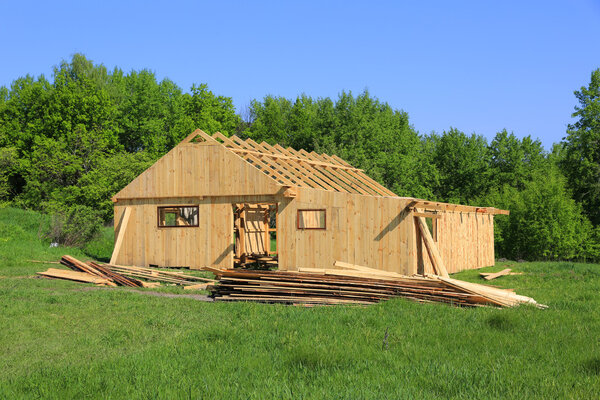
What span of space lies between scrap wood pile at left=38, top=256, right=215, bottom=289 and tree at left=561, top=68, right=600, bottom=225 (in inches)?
1309

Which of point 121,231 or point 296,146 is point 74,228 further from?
point 296,146

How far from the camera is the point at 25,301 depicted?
45.1 ft

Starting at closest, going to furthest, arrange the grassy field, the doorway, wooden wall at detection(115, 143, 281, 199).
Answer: the grassy field, wooden wall at detection(115, 143, 281, 199), the doorway

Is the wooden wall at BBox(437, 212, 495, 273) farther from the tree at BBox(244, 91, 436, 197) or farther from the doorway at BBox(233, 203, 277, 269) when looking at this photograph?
the tree at BBox(244, 91, 436, 197)

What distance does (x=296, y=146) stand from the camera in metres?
57.5

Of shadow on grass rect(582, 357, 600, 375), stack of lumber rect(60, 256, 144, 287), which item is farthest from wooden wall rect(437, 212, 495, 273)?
shadow on grass rect(582, 357, 600, 375)

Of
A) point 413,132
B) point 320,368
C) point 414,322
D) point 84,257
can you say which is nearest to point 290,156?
point 84,257

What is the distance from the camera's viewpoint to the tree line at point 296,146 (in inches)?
1661

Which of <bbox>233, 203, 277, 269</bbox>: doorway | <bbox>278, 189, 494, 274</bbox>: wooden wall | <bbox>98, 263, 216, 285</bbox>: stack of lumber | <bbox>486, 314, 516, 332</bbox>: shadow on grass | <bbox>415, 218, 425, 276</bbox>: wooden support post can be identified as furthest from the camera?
<bbox>233, 203, 277, 269</bbox>: doorway

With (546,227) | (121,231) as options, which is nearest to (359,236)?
(121,231)

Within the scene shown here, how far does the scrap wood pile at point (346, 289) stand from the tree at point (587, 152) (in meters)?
33.4

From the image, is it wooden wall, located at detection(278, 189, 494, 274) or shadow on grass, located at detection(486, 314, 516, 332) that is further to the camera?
wooden wall, located at detection(278, 189, 494, 274)

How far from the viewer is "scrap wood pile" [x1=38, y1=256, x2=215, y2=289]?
18364mm

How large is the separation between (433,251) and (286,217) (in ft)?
17.6
